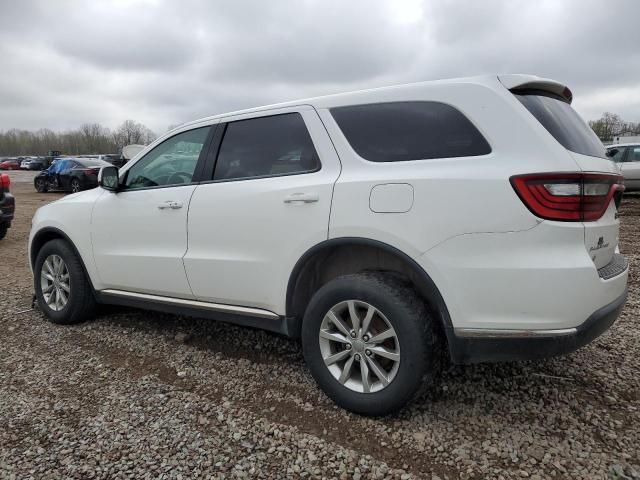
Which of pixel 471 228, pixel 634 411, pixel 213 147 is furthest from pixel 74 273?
pixel 634 411

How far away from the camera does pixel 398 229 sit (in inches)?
95.4

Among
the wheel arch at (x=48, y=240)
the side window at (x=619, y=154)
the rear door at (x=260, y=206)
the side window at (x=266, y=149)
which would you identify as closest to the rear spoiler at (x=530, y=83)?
the rear door at (x=260, y=206)

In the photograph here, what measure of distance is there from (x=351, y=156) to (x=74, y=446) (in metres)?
2.11

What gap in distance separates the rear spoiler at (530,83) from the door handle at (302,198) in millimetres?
1132

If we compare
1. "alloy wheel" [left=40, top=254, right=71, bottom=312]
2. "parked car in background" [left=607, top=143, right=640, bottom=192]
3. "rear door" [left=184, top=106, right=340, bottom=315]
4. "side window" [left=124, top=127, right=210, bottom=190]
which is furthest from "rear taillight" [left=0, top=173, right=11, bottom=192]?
"parked car in background" [left=607, top=143, right=640, bottom=192]

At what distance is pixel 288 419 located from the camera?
2.69 metres

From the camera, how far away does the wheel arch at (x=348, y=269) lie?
2.41 meters

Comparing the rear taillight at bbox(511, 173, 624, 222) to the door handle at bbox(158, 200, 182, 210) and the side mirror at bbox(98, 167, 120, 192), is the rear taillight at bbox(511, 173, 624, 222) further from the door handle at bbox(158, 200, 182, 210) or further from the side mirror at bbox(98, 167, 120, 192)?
the side mirror at bbox(98, 167, 120, 192)

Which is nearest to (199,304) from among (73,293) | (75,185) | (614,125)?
(73,293)

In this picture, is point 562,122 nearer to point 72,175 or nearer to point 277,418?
point 277,418

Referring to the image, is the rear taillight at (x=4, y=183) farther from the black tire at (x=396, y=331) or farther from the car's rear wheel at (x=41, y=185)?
the car's rear wheel at (x=41, y=185)

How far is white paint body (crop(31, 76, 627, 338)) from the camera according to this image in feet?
7.11

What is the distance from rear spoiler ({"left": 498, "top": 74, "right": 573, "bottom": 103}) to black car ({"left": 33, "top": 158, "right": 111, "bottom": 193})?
17412 millimetres

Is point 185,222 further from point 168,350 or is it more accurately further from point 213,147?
point 168,350
